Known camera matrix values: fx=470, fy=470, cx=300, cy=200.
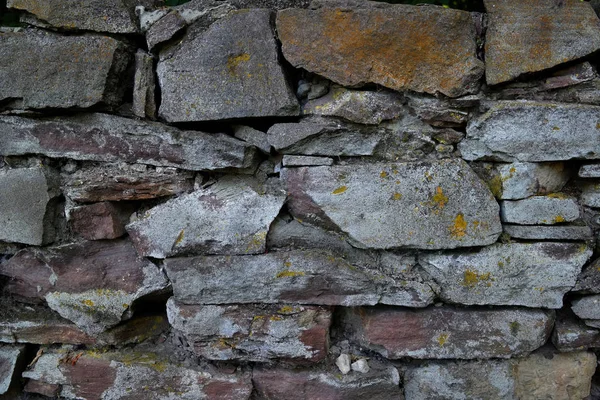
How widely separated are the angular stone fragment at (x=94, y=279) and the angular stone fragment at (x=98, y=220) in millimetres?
53

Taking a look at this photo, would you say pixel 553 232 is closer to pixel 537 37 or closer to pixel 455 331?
pixel 455 331

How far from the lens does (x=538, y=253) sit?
5.92 ft

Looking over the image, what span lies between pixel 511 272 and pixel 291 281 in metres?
0.85

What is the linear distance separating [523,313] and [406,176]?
726 millimetres

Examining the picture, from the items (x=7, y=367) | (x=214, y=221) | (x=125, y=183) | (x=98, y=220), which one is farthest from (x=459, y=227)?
(x=7, y=367)

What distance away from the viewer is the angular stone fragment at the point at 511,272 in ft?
5.91

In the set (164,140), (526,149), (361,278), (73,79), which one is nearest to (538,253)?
(526,149)

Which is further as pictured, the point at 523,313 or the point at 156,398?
the point at 156,398

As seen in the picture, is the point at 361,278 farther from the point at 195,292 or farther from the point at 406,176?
the point at 195,292

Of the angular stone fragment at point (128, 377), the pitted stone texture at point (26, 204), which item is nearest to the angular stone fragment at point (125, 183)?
the pitted stone texture at point (26, 204)

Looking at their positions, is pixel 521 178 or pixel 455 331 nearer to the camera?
pixel 521 178

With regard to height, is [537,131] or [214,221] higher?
[537,131]

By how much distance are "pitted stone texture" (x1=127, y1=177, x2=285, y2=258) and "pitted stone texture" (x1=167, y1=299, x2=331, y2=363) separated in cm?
25

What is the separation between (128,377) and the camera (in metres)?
2.00
